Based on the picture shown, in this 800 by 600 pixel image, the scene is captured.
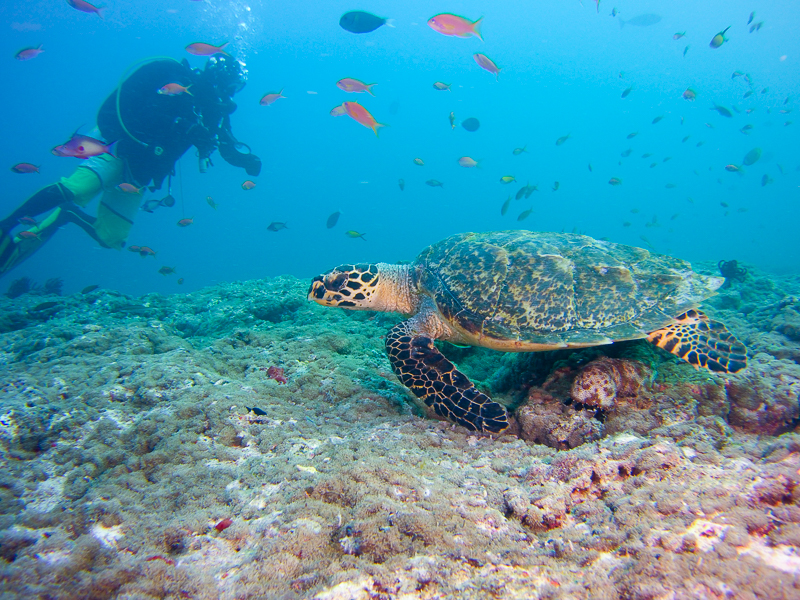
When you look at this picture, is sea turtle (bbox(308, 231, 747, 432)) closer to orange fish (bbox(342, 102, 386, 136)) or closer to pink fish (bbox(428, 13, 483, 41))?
orange fish (bbox(342, 102, 386, 136))

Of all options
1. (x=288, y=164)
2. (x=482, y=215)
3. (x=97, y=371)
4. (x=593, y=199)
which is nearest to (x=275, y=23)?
(x=288, y=164)

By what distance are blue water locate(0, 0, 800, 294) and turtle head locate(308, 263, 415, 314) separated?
232 feet

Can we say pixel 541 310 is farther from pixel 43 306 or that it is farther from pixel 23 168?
pixel 23 168

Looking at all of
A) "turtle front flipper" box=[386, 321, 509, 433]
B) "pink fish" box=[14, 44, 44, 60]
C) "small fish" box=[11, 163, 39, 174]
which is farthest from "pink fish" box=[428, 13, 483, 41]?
"pink fish" box=[14, 44, 44, 60]

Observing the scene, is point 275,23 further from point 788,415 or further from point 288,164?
point 788,415

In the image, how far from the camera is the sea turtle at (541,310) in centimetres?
293

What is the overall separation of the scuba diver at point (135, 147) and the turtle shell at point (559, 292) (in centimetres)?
1022

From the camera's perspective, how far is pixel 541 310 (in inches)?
127

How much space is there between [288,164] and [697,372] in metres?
122

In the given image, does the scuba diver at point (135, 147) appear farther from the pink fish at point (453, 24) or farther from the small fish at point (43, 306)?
the pink fish at point (453, 24)

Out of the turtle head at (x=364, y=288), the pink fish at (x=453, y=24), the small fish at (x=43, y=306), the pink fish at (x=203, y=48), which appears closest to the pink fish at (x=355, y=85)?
the pink fish at (x=453, y=24)

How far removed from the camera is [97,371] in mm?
3043

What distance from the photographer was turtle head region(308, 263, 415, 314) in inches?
175

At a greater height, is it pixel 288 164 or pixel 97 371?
pixel 288 164
